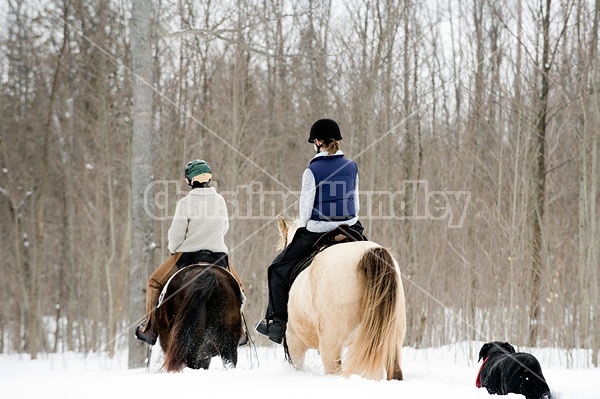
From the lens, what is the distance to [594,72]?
940 centimetres

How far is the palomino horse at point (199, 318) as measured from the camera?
20.9 ft

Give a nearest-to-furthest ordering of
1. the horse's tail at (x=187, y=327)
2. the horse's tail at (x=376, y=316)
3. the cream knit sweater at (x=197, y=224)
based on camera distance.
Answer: the horse's tail at (x=376, y=316)
the horse's tail at (x=187, y=327)
the cream knit sweater at (x=197, y=224)

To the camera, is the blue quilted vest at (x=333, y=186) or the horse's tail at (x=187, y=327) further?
the horse's tail at (x=187, y=327)

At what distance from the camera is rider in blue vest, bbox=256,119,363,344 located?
5.70m

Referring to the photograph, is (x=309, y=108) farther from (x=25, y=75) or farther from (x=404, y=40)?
(x=25, y=75)

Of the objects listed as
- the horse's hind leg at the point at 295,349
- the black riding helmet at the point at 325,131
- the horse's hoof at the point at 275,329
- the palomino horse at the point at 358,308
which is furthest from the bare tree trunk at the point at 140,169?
the palomino horse at the point at 358,308

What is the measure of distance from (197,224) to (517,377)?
12.7ft

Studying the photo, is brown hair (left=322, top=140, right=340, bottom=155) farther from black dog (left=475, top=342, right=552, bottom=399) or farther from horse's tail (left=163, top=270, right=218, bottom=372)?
black dog (left=475, top=342, right=552, bottom=399)

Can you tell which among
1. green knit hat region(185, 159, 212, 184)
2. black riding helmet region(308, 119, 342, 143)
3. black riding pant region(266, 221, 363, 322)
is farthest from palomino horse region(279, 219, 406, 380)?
green knit hat region(185, 159, 212, 184)

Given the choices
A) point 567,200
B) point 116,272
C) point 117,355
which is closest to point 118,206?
point 116,272

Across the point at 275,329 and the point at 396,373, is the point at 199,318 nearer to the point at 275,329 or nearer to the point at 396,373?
the point at 275,329

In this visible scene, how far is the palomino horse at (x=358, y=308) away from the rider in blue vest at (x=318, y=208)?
532 mm

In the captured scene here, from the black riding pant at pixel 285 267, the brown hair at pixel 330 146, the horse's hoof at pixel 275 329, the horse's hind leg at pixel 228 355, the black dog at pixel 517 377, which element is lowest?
the horse's hind leg at pixel 228 355

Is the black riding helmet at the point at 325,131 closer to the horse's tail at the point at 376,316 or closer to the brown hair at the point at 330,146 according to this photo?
the brown hair at the point at 330,146
